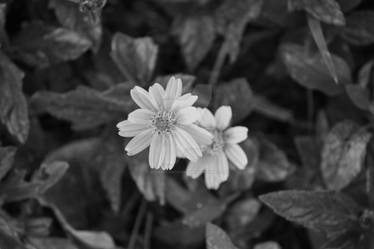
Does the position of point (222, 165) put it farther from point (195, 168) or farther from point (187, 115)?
point (187, 115)

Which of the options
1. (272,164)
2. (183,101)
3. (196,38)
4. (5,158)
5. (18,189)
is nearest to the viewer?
(183,101)

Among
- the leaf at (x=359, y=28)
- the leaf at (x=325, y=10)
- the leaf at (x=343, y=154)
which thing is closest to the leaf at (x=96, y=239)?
the leaf at (x=343, y=154)

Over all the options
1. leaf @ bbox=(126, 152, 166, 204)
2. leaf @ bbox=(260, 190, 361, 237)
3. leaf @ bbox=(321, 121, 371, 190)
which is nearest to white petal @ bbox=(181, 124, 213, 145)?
leaf @ bbox=(260, 190, 361, 237)

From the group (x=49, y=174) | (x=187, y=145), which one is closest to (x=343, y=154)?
(x=187, y=145)

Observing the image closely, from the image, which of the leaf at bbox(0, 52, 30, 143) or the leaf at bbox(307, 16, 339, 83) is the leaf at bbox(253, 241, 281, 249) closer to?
the leaf at bbox(307, 16, 339, 83)

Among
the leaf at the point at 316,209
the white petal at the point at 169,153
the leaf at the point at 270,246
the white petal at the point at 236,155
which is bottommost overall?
the leaf at the point at 270,246

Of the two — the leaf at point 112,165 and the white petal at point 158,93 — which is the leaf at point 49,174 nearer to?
the leaf at point 112,165
